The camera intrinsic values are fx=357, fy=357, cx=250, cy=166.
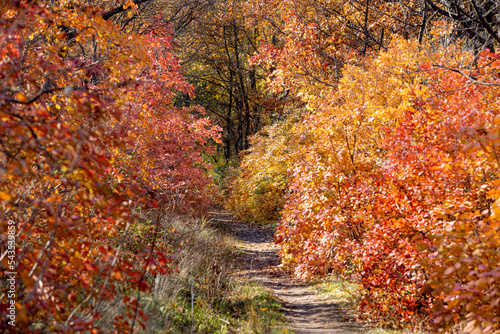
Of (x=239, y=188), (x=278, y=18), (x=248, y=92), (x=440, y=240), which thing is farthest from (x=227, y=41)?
(x=440, y=240)

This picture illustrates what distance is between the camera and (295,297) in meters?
7.46

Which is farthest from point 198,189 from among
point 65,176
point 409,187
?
point 65,176

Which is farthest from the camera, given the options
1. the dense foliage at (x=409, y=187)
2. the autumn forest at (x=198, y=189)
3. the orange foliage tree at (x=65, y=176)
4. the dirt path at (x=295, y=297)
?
the dirt path at (x=295, y=297)

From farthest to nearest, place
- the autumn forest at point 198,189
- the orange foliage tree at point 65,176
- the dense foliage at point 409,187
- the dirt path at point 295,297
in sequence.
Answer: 1. the dirt path at point 295,297
2. the dense foliage at point 409,187
3. the autumn forest at point 198,189
4. the orange foliage tree at point 65,176

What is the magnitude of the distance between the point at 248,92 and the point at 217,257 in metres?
20.0

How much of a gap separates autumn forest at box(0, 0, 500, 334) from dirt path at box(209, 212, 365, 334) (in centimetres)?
38

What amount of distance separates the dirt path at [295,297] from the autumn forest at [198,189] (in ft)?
1.24

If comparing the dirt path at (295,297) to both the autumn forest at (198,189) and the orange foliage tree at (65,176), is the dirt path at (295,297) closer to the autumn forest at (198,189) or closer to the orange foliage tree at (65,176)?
the autumn forest at (198,189)

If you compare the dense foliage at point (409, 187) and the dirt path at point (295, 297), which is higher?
the dense foliage at point (409, 187)

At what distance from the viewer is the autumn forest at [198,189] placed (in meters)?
2.54

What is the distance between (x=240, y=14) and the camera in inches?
826

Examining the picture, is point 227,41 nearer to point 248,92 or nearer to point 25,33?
point 248,92

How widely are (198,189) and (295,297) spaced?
462 centimetres

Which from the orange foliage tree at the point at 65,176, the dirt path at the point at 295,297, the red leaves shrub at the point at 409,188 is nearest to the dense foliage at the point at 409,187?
the red leaves shrub at the point at 409,188
